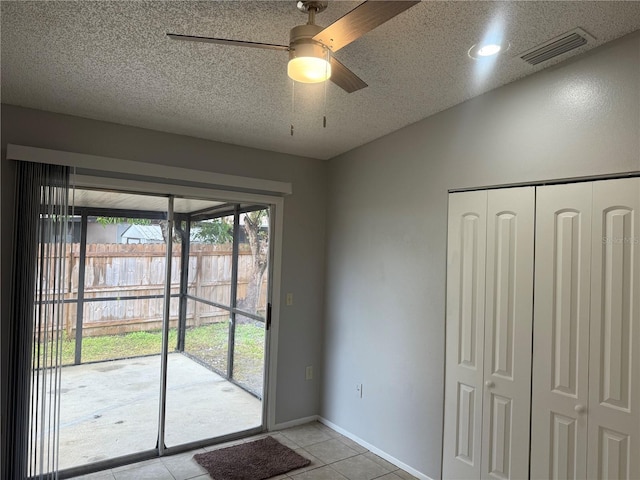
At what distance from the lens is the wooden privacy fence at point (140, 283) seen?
9.95ft

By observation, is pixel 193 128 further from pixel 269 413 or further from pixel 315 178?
pixel 269 413

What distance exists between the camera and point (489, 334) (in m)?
2.55

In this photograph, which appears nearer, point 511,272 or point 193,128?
point 511,272

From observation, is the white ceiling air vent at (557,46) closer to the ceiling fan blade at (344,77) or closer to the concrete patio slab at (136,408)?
the ceiling fan blade at (344,77)

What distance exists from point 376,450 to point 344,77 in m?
2.95

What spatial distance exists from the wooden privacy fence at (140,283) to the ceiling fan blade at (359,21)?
2.38 meters

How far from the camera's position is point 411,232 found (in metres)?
3.14

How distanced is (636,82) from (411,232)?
1.62 meters

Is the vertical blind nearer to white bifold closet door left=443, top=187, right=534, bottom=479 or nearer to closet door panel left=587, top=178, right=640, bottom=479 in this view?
white bifold closet door left=443, top=187, right=534, bottom=479

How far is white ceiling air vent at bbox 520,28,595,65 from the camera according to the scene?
196 cm

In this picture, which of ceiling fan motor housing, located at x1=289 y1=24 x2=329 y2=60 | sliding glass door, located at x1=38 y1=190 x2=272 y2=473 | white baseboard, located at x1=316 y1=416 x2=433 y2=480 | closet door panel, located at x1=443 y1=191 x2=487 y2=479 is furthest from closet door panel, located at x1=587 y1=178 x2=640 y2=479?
sliding glass door, located at x1=38 y1=190 x2=272 y2=473

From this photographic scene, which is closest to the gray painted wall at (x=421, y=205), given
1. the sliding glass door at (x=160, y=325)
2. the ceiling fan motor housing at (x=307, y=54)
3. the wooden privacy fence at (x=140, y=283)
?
the sliding glass door at (x=160, y=325)

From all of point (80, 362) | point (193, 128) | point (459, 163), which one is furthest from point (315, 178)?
point (80, 362)

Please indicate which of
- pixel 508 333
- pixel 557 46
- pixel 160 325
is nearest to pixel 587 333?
pixel 508 333
